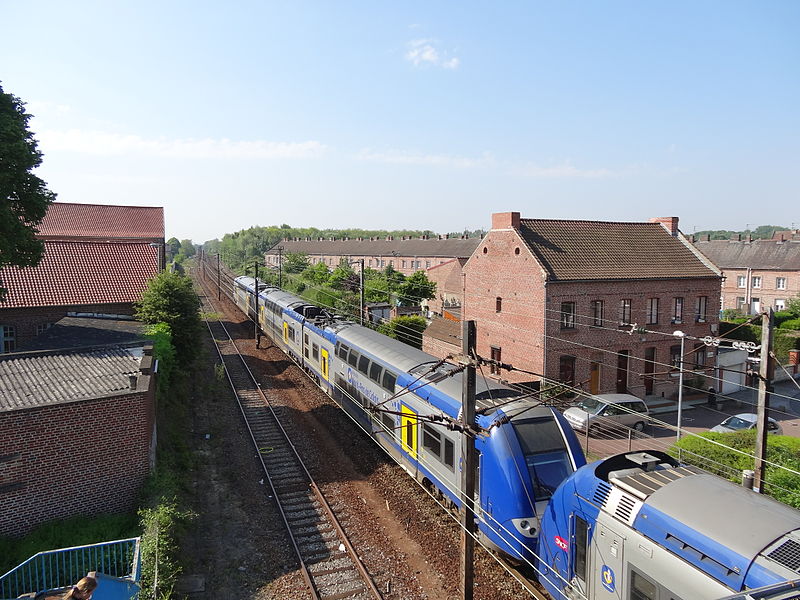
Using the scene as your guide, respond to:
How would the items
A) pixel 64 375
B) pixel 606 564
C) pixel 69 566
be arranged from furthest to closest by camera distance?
pixel 64 375 → pixel 69 566 → pixel 606 564

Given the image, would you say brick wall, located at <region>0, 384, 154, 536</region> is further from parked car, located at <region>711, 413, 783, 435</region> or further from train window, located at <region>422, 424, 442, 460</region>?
parked car, located at <region>711, 413, 783, 435</region>

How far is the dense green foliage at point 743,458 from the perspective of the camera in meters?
12.8

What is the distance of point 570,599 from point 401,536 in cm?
489

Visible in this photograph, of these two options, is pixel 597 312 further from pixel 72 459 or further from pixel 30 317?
pixel 30 317

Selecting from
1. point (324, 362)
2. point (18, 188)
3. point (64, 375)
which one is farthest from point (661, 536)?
point (18, 188)

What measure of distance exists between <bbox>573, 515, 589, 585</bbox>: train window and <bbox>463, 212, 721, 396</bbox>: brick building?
1620 centimetres

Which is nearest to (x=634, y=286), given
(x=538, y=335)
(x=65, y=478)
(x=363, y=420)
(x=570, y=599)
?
(x=538, y=335)

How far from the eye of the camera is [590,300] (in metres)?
25.5

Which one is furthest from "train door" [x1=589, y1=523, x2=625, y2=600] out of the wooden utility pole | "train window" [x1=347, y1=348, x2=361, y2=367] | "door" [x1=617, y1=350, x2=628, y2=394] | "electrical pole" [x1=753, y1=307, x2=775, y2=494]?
"door" [x1=617, y1=350, x2=628, y2=394]

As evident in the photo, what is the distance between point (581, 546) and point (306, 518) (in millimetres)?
7442

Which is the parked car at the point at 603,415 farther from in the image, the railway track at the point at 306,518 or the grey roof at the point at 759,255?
the grey roof at the point at 759,255

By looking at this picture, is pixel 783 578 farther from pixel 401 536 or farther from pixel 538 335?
pixel 538 335

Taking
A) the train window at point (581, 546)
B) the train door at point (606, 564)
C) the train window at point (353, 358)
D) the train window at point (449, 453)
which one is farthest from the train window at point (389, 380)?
the train door at point (606, 564)

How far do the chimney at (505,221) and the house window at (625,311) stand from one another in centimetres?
636
